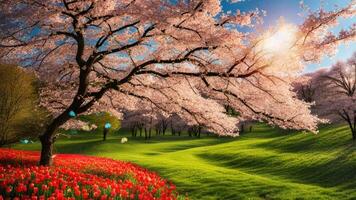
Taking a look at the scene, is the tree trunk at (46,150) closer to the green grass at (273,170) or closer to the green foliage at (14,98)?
the green grass at (273,170)

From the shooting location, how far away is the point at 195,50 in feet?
46.5

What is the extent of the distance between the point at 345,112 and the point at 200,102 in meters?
38.9

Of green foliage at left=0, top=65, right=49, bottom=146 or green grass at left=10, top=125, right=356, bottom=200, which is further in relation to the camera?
green foliage at left=0, top=65, right=49, bottom=146

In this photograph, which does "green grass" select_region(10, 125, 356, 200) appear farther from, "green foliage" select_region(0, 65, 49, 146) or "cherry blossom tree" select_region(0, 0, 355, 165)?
"green foliage" select_region(0, 65, 49, 146)

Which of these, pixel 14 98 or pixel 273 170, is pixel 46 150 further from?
pixel 273 170

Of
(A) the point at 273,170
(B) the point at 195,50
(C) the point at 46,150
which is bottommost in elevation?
(A) the point at 273,170

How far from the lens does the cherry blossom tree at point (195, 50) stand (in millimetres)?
12648

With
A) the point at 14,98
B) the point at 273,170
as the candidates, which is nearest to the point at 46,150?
the point at 14,98

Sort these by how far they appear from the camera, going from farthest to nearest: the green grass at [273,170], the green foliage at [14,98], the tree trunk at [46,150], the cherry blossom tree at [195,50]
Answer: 1. the green foliage at [14,98]
2. the green grass at [273,170]
3. the tree trunk at [46,150]
4. the cherry blossom tree at [195,50]

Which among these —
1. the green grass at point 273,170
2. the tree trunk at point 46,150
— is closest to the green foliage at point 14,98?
the green grass at point 273,170

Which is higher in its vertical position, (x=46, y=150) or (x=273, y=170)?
(x=46, y=150)

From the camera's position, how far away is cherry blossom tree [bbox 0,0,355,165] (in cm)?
1265

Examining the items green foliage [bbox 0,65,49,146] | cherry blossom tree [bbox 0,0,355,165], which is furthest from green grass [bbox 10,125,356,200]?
green foliage [bbox 0,65,49,146]

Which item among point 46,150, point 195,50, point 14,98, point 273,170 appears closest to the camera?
point 195,50
